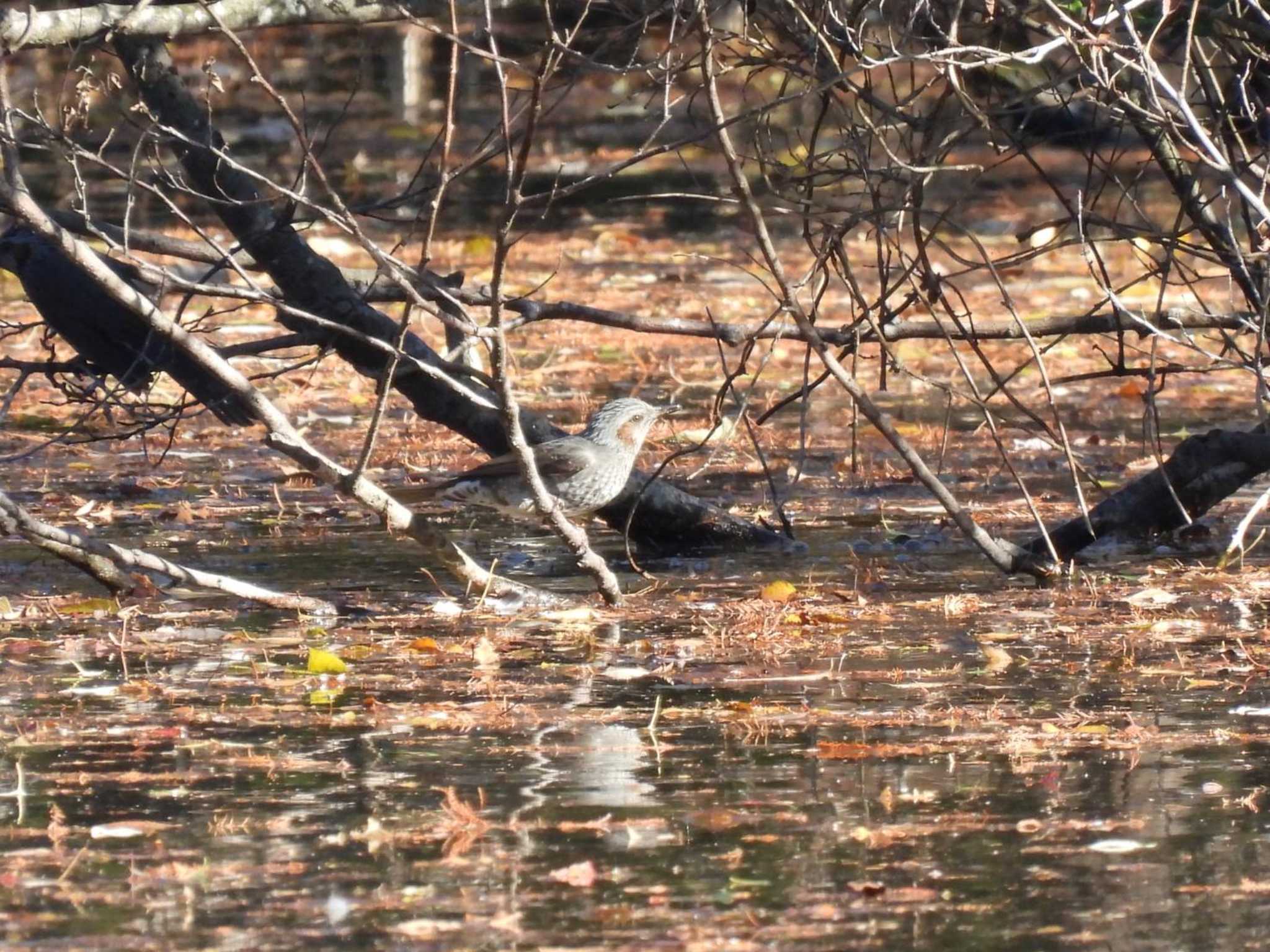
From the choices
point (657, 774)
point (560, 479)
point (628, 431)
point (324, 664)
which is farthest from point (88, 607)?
point (657, 774)

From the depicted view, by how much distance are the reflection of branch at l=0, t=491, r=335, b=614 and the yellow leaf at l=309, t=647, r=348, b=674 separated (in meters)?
0.82

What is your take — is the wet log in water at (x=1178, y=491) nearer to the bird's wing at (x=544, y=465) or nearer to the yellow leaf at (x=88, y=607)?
the bird's wing at (x=544, y=465)

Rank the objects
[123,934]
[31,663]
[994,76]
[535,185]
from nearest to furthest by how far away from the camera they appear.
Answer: [123,934]
[31,663]
[994,76]
[535,185]

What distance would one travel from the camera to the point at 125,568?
6.89m

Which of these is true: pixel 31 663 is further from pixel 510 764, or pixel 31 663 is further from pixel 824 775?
pixel 824 775

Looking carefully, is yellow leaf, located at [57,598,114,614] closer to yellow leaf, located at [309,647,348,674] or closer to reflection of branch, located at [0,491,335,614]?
reflection of branch, located at [0,491,335,614]

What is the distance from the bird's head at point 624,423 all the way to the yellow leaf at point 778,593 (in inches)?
49.6

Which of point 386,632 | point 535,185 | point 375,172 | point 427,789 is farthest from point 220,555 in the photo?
point 375,172

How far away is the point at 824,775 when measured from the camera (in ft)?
15.8

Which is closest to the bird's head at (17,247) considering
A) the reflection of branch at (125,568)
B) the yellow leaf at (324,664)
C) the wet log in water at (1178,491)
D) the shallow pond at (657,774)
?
the reflection of branch at (125,568)

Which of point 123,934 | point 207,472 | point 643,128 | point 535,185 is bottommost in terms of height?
point 123,934

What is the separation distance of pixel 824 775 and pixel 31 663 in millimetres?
2431

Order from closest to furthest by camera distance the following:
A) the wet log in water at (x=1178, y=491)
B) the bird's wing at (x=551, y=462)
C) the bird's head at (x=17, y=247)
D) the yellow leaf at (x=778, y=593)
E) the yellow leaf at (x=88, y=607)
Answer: the yellow leaf at (x=88, y=607) → the yellow leaf at (x=778, y=593) → the wet log in water at (x=1178, y=491) → the bird's head at (x=17, y=247) → the bird's wing at (x=551, y=462)

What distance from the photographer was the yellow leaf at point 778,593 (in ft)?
22.9
